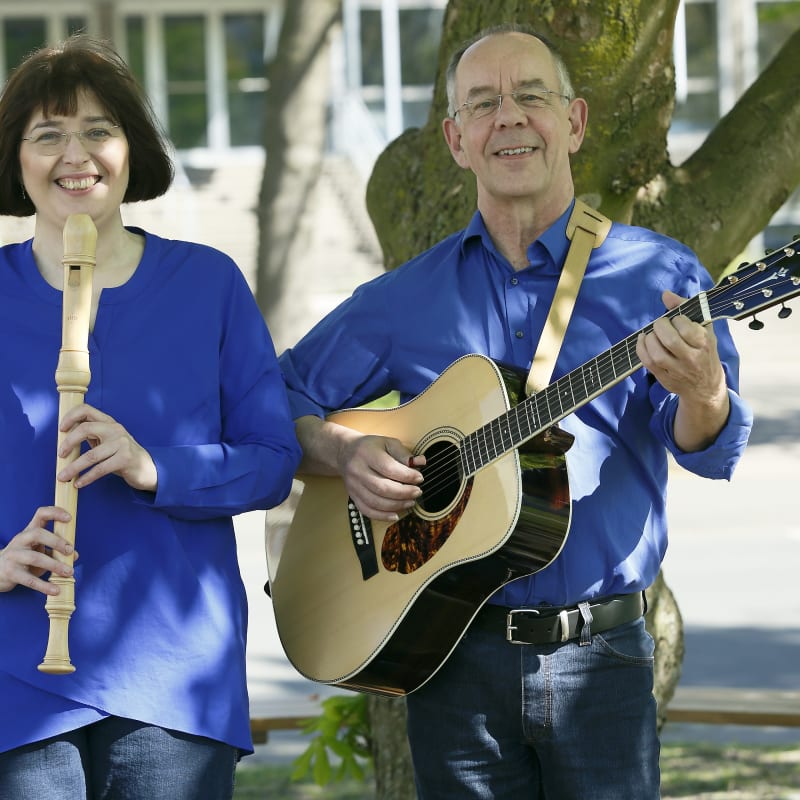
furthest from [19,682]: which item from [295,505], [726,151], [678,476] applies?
[678,476]

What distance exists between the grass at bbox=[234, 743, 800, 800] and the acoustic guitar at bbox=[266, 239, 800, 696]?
2.06 m

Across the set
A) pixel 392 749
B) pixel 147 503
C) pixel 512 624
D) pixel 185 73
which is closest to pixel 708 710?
pixel 392 749

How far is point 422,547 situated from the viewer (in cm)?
308

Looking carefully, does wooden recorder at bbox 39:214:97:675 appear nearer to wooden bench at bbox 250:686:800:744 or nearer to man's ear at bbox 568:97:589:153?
man's ear at bbox 568:97:589:153

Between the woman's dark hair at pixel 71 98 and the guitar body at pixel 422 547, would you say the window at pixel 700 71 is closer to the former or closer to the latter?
the guitar body at pixel 422 547

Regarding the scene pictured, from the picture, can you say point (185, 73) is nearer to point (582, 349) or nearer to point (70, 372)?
point (582, 349)

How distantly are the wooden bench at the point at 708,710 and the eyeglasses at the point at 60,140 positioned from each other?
2.79m

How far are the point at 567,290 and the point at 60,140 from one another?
3.48 ft

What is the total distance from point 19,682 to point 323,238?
19.7 meters

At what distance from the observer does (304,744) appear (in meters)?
6.30

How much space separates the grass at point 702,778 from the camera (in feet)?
17.2

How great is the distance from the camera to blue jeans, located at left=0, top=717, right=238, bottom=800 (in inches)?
101

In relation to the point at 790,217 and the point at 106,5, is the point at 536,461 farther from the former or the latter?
the point at 790,217

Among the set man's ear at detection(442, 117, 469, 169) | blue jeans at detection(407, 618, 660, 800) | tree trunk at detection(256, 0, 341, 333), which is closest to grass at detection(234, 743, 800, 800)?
blue jeans at detection(407, 618, 660, 800)
